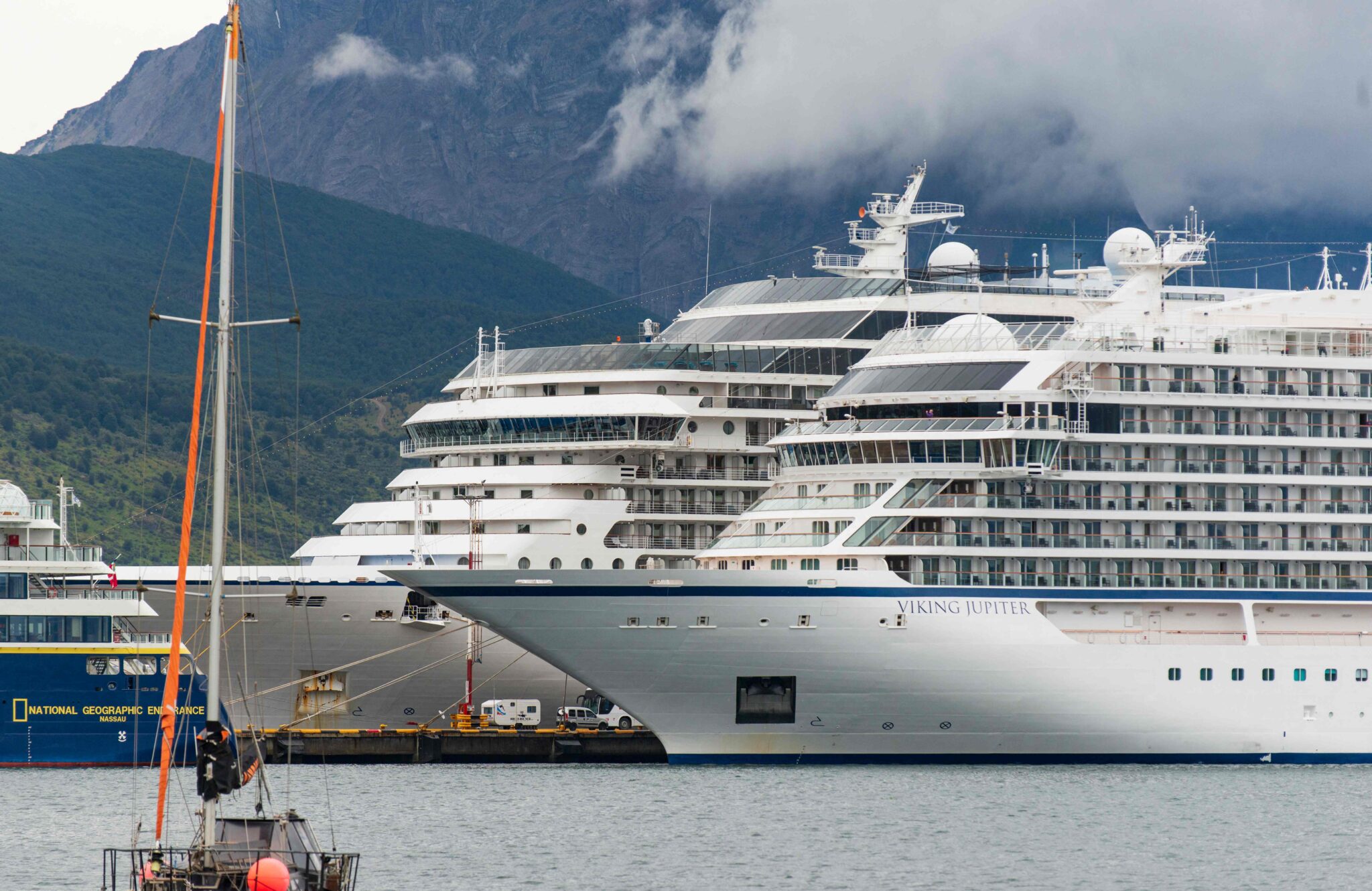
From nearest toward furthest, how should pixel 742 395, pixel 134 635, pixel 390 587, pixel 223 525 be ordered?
pixel 223 525 → pixel 134 635 → pixel 390 587 → pixel 742 395

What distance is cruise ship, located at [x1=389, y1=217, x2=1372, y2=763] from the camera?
51406 mm

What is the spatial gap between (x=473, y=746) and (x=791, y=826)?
16.7 meters

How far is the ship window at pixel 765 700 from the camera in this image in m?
51.7

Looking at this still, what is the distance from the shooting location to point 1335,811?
4675 cm

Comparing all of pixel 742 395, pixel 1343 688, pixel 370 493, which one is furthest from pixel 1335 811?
pixel 370 493

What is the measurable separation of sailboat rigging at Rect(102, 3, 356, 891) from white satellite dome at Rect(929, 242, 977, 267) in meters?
43.6

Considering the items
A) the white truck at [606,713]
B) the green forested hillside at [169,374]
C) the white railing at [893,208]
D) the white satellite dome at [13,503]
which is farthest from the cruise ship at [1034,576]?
the green forested hillside at [169,374]

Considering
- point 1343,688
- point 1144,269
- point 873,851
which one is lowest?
point 873,851

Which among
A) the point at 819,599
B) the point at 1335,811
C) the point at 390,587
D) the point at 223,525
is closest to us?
the point at 223,525

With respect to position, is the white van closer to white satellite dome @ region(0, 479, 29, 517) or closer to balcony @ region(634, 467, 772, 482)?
balcony @ region(634, 467, 772, 482)

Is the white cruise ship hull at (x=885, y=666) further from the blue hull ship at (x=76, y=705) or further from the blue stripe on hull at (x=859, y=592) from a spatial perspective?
the blue hull ship at (x=76, y=705)

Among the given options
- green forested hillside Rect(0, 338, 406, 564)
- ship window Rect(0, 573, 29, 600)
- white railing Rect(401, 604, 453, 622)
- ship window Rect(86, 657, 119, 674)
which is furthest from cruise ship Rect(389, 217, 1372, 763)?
green forested hillside Rect(0, 338, 406, 564)

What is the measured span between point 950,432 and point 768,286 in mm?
18667

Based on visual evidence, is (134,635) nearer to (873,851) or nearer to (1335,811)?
(873,851)
